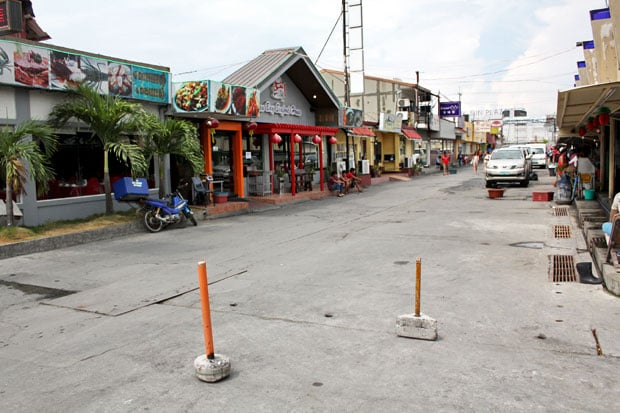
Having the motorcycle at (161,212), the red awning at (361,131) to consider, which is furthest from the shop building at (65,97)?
the red awning at (361,131)

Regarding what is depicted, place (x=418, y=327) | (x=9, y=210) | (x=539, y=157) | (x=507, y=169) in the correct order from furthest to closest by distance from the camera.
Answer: (x=539, y=157) → (x=507, y=169) → (x=9, y=210) → (x=418, y=327)

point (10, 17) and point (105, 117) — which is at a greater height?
point (10, 17)

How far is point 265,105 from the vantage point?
21.8 metres

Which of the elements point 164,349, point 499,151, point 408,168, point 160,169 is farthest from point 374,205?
point 408,168

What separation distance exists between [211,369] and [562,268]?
6404 millimetres

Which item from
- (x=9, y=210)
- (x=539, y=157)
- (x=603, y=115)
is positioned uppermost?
(x=603, y=115)

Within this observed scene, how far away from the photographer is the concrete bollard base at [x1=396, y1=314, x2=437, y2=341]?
210 inches

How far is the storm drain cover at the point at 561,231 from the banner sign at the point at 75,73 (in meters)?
11.5

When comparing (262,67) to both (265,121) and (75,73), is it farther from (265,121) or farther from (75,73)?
(75,73)

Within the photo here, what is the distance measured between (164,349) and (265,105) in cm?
1742

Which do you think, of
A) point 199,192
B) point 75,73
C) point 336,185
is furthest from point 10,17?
point 336,185

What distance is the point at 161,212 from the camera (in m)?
13.7

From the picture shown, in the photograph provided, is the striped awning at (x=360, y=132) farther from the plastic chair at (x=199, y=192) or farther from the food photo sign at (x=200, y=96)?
the plastic chair at (x=199, y=192)

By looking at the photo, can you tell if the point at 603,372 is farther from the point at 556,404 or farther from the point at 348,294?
the point at 348,294
